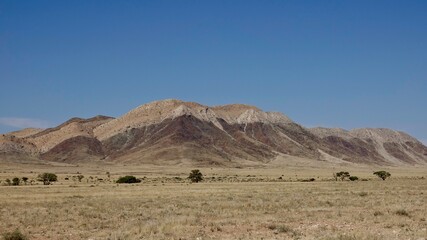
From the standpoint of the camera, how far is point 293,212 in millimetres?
32781

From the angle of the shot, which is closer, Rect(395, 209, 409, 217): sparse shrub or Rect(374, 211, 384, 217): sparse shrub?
Rect(395, 209, 409, 217): sparse shrub

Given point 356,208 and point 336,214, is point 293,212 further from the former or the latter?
point 356,208

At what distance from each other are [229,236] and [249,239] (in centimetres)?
156

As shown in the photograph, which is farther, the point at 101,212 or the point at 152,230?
the point at 101,212

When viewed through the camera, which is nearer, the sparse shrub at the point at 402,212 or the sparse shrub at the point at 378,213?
the sparse shrub at the point at 402,212

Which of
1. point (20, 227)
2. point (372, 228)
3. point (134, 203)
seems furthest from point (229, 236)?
point (134, 203)

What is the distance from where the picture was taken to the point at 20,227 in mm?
27531

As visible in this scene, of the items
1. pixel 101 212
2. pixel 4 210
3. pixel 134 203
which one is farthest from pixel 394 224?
pixel 4 210

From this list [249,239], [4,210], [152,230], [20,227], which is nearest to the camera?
[249,239]

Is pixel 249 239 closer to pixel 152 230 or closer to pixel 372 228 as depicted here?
pixel 152 230

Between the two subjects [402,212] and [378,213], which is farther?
[378,213]

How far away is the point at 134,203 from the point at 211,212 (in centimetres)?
1001

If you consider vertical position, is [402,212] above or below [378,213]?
above

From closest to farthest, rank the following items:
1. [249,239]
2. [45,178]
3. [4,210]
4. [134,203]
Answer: [249,239] < [4,210] < [134,203] < [45,178]
